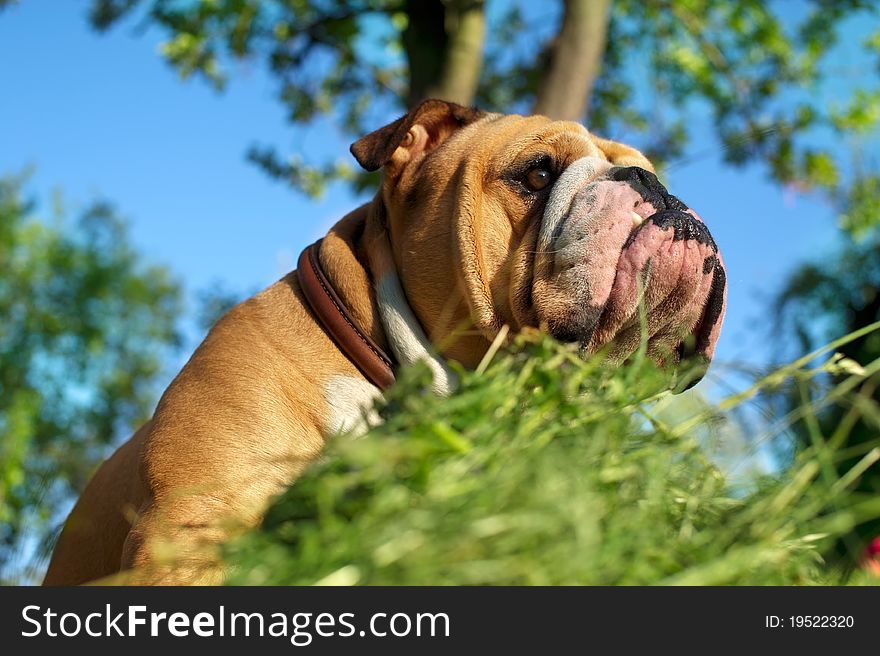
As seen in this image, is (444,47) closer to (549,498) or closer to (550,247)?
(550,247)

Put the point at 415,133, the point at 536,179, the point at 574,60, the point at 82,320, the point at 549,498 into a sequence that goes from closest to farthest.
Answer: the point at 549,498 < the point at 536,179 < the point at 415,133 < the point at 574,60 < the point at 82,320

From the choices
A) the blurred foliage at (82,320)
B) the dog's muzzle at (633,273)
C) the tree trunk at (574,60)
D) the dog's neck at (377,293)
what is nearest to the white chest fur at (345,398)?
the dog's neck at (377,293)

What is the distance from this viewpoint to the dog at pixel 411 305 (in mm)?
2893

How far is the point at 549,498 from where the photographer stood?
127 cm

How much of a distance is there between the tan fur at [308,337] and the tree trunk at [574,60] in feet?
13.7

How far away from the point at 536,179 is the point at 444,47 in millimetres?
5882

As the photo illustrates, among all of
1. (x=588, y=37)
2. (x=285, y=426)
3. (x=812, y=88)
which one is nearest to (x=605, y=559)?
(x=285, y=426)

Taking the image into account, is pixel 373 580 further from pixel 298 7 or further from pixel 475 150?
pixel 298 7

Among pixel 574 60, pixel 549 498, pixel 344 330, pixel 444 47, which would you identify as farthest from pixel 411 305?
pixel 444 47

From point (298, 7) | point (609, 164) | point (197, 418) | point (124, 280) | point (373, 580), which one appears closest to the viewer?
point (373, 580)

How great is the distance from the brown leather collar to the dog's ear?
505 mm

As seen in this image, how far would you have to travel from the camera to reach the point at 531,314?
3.13 m

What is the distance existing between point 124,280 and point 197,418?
76.6 feet

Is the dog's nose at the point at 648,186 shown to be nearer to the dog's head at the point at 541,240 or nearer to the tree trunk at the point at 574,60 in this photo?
the dog's head at the point at 541,240
